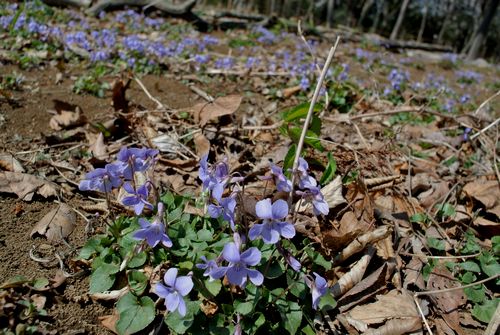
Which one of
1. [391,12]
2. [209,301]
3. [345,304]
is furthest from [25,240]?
[391,12]

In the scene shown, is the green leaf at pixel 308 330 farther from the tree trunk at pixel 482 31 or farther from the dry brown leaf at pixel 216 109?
the tree trunk at pixel 482 31

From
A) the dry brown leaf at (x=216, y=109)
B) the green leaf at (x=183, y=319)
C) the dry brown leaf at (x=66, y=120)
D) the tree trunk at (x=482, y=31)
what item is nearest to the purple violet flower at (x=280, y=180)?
the green leaf at (x=183, y=319)

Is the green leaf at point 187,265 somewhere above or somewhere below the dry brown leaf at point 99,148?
above

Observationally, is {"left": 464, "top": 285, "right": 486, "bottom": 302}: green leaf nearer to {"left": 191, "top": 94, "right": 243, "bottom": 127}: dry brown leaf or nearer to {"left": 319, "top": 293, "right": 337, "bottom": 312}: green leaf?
{"left": 319, "top": 293, "right": 337, "bottom": 312}: green leaf

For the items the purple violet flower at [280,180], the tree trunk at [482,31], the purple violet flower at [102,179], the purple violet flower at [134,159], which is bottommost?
the tree trunk at [482,31]

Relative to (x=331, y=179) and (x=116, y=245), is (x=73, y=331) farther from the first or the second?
(x=331, y=179)

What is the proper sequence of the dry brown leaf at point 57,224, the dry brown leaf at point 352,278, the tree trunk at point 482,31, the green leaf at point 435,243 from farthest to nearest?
the tree trunk at point 482,31 → the green leaf at point 435,243 → the dry brown leaf at point 57,224 → the dry brown leaf at point 352,278

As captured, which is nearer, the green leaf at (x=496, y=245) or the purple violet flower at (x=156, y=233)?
the purple violet flower at (x=156, y=233)
